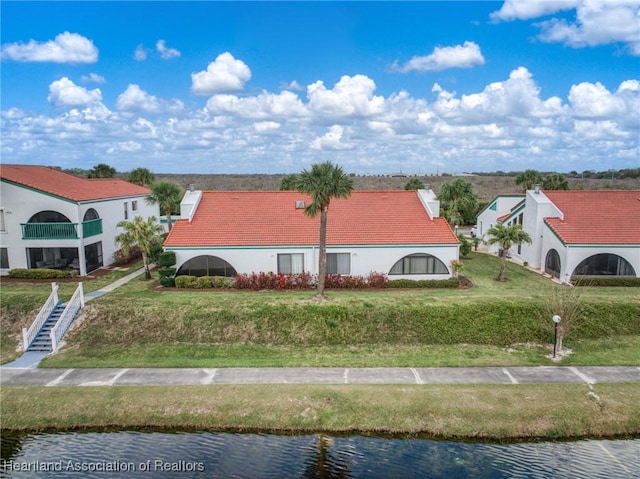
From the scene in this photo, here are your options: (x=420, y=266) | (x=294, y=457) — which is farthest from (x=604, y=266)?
(x=294, y=457)

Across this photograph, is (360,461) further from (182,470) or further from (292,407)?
(182,470)

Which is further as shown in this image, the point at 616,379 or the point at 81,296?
the point at 81,296

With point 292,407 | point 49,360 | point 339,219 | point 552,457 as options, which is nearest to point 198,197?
point 339,219

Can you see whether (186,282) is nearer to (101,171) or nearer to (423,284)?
(423,284)

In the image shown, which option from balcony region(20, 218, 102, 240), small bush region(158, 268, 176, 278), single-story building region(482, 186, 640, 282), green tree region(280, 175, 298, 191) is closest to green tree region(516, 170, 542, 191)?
single-story building region(482, 186, 640, 282)

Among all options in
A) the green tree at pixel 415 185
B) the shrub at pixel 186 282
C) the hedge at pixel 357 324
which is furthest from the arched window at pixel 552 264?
the shrub at pixel 186 282
